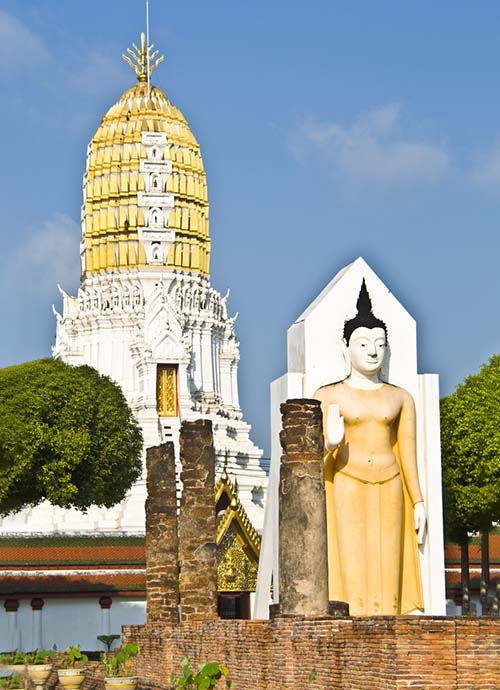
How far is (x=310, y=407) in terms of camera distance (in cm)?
1973

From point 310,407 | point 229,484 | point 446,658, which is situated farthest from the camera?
point 229,484

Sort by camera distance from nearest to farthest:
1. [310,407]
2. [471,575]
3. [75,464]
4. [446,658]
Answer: [446,658] → [310,407] → [75,464] → [471,575]

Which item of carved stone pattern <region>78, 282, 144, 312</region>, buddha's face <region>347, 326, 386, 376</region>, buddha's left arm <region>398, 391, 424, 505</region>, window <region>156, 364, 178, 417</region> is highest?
carved stone pattern <region>78, 282, 144, 312</region>

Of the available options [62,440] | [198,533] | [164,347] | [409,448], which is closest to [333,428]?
[409,448]

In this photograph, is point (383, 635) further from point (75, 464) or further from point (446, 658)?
point (75, 464)

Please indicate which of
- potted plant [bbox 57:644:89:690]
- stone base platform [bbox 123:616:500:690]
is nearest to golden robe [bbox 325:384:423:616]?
stone base platform [bbox 123:616:500:690]

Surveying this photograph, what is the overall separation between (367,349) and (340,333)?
2.27 feet

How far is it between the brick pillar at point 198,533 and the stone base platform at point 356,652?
4685 millimetres

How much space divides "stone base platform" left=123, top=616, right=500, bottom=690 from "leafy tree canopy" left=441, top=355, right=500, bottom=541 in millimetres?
13423

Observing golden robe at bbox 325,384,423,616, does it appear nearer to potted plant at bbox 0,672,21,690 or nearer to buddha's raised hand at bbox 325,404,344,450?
buddha's raised hand at bbox 325,404,344,450

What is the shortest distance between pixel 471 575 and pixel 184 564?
23.2 m

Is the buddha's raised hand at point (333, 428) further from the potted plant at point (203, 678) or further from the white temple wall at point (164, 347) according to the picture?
the white temple wall at point (164, 347)

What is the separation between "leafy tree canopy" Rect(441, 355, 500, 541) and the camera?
3416 centimetres

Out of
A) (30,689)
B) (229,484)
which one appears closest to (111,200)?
(229,484)
